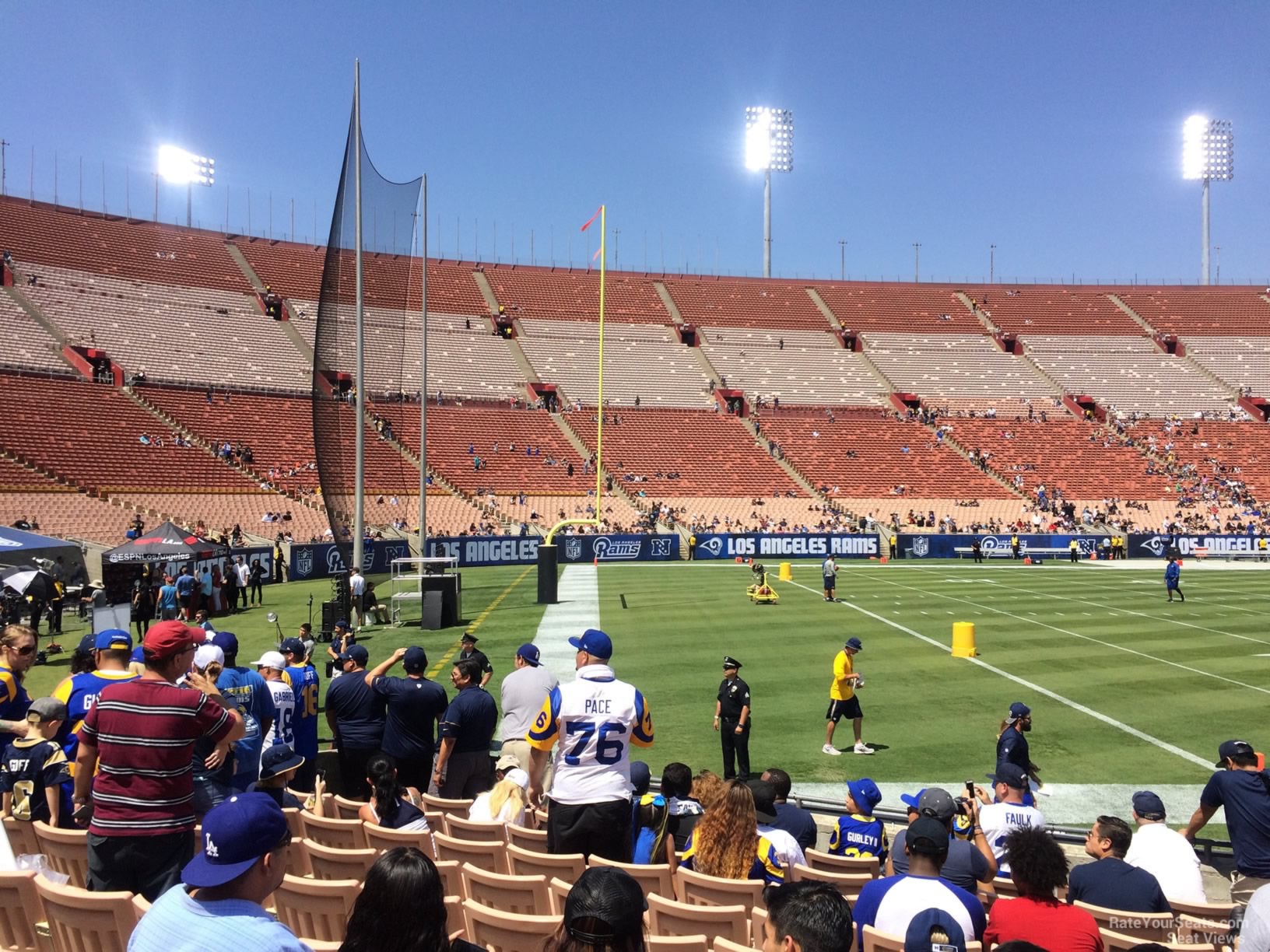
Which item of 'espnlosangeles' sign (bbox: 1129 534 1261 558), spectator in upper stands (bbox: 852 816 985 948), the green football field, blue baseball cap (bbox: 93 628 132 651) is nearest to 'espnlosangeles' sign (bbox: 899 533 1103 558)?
'espnlosangeles' sign (bbox: 1129 534 1261 558)

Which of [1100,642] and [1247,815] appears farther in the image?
[1100,642]

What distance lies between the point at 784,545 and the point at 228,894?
1790 inches

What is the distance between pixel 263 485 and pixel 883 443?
129ft

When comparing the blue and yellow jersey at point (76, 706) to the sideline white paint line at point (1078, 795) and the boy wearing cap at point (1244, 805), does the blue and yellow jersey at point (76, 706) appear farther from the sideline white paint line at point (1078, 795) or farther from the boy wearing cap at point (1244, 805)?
the boy wearing cap at point (1244, 805)

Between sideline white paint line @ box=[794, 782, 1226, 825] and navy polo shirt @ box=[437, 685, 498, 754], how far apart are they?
414cm

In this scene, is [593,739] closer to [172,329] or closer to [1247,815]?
[1247,815]

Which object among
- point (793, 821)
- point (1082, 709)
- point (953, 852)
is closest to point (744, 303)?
point (1082, 709)

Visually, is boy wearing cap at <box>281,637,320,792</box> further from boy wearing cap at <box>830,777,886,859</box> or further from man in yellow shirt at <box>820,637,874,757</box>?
man in yellow shirt at <box>820,637,874,757</box>

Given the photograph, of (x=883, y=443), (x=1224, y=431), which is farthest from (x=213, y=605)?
(x=1224, y=431)

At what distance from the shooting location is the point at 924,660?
732 inches

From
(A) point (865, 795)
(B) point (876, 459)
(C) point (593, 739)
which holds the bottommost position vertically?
(A) point (865, 795)

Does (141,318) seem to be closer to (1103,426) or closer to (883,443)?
(883,443)

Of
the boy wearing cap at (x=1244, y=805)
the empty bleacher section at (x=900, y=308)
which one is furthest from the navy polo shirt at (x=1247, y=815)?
the empty bleacher section at (x=900, y=308)

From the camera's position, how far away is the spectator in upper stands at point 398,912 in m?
3.00
